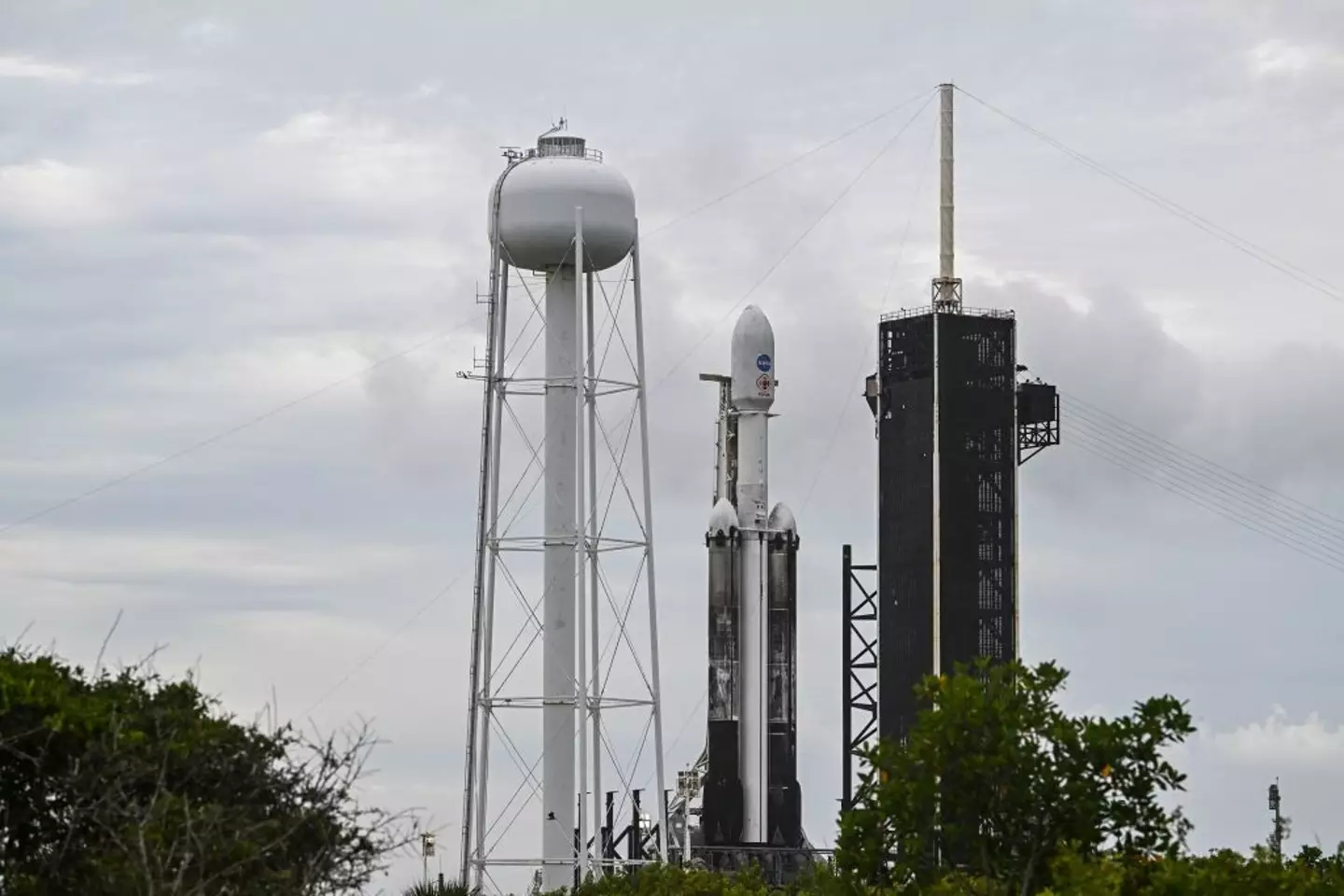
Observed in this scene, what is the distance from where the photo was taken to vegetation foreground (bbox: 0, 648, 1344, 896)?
19.3 m

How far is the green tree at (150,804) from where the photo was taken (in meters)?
19.0

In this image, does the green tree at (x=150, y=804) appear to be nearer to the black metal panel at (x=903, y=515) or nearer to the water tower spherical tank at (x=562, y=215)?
the water tower spherical tank at (x=562, y=215)

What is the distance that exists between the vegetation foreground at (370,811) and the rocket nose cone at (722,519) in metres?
48.9

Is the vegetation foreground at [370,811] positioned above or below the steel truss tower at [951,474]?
below

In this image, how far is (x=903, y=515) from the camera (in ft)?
247

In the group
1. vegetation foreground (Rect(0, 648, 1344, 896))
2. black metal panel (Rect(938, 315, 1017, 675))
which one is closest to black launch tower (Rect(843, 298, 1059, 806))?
black metal panel (Rect(938, 315, 1017, 675))

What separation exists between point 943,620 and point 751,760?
7.72 metres

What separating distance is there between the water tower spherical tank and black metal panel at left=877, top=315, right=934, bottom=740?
2353 cm

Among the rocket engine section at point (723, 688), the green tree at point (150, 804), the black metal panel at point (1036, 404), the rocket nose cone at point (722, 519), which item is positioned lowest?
the green tree at point (150, 804)

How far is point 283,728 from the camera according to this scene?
68.0 feet

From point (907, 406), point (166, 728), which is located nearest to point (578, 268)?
point (907, 406)

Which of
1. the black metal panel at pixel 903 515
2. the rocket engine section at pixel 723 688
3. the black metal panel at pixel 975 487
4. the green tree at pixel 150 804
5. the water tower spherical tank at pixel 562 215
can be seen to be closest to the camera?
the green tree at pixel 150 804

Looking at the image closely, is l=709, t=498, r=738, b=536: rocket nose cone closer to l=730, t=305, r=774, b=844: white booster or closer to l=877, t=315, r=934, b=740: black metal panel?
l=730, t=305, r=774, b=844: white booster

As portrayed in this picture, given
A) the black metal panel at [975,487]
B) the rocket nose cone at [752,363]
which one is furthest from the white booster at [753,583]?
the black metal panel at [975,487]
